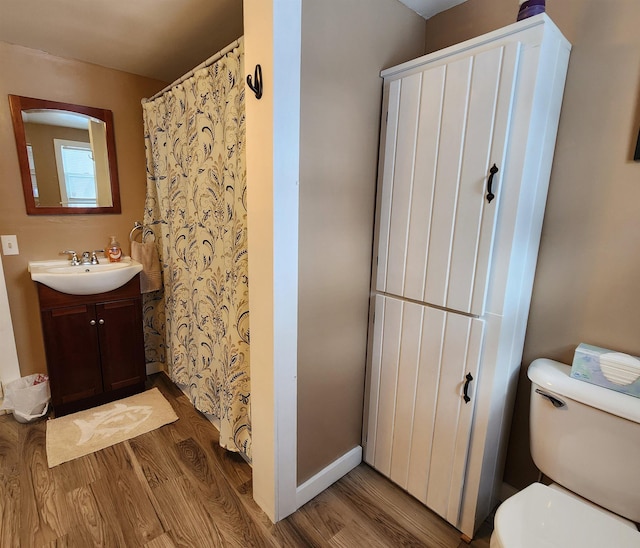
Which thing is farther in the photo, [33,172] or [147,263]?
[147,263]

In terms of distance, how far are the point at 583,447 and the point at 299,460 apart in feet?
3.46

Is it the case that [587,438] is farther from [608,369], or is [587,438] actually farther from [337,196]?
[337,196]

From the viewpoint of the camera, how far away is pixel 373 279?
5.26 feet

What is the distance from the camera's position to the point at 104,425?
2.06 metres

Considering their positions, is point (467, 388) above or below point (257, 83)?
below

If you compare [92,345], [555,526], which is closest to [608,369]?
[555,526]

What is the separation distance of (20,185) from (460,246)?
2463 mm

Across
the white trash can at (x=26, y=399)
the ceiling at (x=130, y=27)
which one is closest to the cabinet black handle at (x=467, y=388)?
the ceiling at (x=130, y=27)

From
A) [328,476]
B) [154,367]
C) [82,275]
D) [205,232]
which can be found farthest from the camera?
[154,367]

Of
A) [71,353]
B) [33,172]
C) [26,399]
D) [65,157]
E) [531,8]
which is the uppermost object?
[531,8]

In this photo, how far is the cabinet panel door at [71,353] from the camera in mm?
1977

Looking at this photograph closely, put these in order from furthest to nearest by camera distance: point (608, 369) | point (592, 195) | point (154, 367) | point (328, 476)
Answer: point (154, 367)
point (328, 476)
point (592, 195)
point (608, 369)

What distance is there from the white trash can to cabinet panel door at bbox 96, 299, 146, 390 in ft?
1.09

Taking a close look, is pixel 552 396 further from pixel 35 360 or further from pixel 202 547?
pixel 35 360
